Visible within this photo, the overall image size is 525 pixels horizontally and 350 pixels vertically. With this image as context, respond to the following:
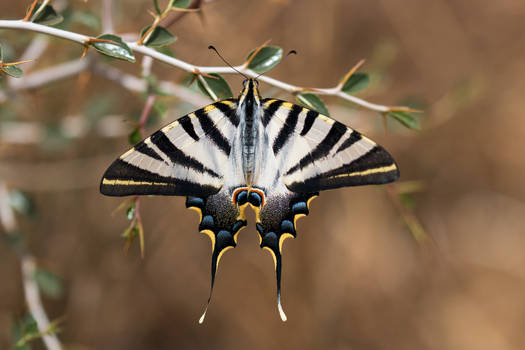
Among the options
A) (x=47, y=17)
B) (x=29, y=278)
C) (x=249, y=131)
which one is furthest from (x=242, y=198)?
(x=29, y=278)

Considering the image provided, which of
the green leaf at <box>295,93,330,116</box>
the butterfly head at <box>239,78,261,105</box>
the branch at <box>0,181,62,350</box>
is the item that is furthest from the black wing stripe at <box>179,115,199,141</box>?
the branch at <box>0,181,62,350</box>

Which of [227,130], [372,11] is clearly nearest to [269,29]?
[372,11]

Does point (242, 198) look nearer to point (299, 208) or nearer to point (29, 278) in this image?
point (299, 208)

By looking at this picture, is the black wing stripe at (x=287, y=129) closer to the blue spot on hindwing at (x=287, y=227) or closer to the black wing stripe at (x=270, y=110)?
the black wing stripe at (x=270, y=110)

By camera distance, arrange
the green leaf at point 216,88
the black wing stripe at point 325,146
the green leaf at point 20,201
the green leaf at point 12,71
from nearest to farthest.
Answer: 1. the green leaf at point 12,71
2. the green leaf at point 216,88
3. the black wing stripe at point 325,146
4. the green leaf at point 20,201

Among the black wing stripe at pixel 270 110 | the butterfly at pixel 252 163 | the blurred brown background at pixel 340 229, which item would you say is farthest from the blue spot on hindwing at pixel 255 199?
the blurred brown background at pixel 340 229
